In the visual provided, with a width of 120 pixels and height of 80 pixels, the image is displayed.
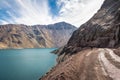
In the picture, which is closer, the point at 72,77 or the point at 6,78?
the point at 72,77

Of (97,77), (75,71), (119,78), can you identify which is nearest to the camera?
(119,78)

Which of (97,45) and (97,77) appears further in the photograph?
(97,45)

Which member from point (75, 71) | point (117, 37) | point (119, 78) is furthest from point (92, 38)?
point (119, 78)

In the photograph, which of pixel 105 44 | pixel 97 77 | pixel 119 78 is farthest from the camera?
pixel 105 44

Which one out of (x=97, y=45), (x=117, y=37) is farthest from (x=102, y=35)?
(x=117, y=37)

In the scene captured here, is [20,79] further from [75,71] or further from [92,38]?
[92,38]

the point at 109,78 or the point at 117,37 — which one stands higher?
the point at 117,37

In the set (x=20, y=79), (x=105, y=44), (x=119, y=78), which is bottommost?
(x=20, y=79)

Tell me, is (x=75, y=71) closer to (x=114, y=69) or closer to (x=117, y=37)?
(x=114, y=69)

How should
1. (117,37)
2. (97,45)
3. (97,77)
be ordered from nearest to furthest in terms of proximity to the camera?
(97,77) → (117,37) → (97,45)
